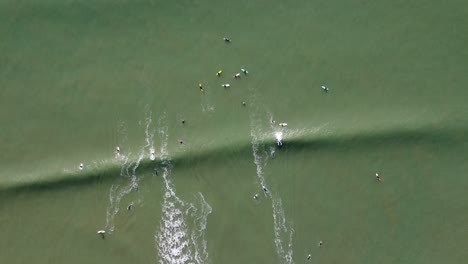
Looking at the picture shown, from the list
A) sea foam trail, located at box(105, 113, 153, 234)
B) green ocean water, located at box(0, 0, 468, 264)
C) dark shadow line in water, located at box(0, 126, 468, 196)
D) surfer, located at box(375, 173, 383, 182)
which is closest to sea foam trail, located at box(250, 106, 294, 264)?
green ocean water, located at box(0, 0, 468, 264)

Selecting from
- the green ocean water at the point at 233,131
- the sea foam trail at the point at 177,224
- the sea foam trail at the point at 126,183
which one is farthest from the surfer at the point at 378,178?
the sea foam trail at the point at 126,183

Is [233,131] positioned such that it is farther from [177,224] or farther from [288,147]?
[177,224]

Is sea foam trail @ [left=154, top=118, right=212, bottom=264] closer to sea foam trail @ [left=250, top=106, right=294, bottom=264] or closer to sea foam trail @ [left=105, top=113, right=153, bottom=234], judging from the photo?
sea foam trail @ [left=105, top=113, right=153, bottom=234]

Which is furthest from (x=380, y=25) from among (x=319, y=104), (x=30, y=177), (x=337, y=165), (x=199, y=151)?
(x=30, y=177)

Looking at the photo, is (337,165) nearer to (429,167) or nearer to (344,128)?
(344,128)

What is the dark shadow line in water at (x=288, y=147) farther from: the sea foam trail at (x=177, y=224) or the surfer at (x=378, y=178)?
the surfer at (x=378, y=178)

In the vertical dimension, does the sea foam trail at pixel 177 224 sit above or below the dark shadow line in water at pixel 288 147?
below
